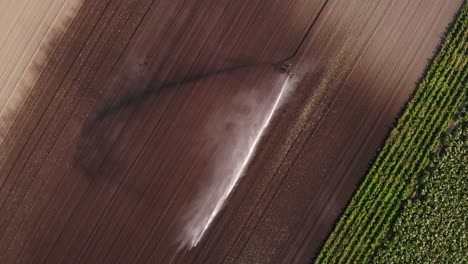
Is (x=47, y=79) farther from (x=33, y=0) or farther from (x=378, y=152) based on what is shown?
(x=378, y=152)

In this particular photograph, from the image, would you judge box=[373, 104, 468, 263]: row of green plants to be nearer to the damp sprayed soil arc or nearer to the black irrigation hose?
the damp sprayed soil arc

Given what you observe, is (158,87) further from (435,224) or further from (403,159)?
(435,224)

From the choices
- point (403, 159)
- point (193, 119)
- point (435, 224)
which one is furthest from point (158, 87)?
point (435, 224)

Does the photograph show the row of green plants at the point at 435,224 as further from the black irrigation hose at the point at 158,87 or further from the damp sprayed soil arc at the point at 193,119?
the black irrigation hose at the point at 158,87

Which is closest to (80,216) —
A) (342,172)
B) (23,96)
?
(23,96)

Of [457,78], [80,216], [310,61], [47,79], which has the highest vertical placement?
[457,78]

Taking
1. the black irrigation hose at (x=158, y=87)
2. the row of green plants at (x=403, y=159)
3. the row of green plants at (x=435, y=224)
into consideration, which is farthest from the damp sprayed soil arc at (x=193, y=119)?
the row of green plants at (x=435, y=224)

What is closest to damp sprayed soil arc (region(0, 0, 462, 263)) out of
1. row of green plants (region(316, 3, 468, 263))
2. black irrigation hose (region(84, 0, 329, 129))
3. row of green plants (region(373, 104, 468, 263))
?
black irrigation hose (region(84, 0, 329, 129))
